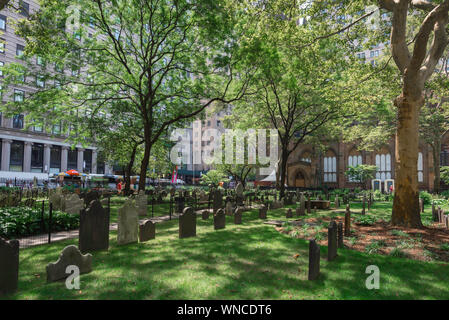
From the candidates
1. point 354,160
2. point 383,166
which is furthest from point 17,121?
point 383,166

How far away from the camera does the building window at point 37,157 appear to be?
46.8 m

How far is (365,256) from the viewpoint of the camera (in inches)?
268

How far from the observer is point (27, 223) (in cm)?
928

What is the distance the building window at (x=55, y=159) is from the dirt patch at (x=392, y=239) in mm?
51893

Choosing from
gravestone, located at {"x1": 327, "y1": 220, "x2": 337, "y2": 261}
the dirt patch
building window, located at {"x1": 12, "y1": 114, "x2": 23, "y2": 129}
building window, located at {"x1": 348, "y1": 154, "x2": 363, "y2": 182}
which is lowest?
the dirt patch

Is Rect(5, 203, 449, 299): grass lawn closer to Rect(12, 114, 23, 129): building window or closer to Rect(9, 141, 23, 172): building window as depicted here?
Rect(9, 141, 23, 172): building window

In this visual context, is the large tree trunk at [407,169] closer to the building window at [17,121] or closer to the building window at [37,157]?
the building window at [17,121]

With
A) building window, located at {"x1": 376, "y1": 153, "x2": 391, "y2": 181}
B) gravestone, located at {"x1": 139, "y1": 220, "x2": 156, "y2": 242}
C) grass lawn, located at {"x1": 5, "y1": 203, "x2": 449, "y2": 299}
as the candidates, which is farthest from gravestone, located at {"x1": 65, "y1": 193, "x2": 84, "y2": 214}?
building window, located at {"x1": 376, "y1": 153, "x2": 391, "y2": 181}

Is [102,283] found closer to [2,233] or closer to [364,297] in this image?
[364,297]

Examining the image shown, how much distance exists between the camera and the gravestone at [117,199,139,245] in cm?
827

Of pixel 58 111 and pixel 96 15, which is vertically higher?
pixel 96 15

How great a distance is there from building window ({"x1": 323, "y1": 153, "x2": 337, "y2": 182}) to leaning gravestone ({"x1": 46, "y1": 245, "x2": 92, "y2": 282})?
171ft
